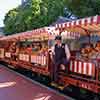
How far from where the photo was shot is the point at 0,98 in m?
12.7

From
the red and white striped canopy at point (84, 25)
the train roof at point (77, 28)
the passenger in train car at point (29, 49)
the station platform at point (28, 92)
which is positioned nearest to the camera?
the red and white striped canopy at point (84, 25)

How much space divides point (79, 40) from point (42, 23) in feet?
89.7

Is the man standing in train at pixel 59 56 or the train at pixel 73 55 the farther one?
the man standing in train at pixel 59 56

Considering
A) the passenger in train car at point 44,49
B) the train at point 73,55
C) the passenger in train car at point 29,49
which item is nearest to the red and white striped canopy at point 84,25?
the train at point 73,55

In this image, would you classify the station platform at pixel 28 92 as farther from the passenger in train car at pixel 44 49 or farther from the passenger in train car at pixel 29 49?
the passenger in train car at pixel 29 49

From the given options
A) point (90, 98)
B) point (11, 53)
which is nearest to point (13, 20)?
point (11, 53)

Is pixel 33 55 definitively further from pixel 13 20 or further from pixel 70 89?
pixel 13 20

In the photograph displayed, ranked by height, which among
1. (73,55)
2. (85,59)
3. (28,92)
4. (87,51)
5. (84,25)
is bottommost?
(28,92)

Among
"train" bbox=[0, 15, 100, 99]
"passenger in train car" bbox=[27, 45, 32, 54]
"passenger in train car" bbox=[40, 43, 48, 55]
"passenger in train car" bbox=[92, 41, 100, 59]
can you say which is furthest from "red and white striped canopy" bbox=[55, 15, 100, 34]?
"passenger in train car" bbox=[27, 45, 32, 54]

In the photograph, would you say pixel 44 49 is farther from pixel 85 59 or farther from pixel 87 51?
pixel 85 59

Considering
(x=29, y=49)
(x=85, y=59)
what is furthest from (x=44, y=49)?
(x=85, y=59)

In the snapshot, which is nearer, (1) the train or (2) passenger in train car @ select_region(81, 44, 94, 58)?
(1) the train

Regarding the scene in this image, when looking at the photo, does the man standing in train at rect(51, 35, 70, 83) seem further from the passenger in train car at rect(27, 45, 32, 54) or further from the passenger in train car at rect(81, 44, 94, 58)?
the passenger in train car at rect(27, 45, 32, 54)

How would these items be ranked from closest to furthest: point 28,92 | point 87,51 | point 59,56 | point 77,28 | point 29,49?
1. point 87,51
2. point 77,28
3. point 59,56
4. point 28,92
5. point 29,49
